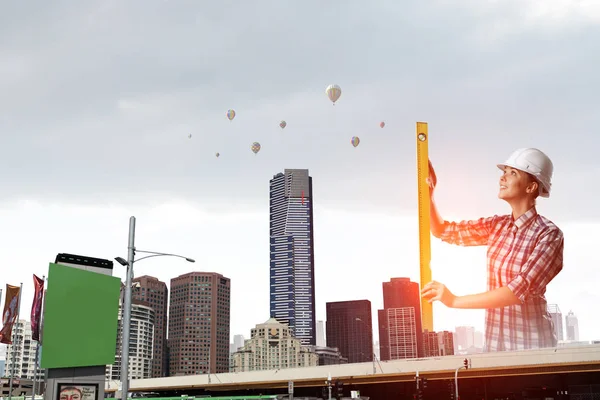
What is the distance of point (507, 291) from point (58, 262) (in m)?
36.1

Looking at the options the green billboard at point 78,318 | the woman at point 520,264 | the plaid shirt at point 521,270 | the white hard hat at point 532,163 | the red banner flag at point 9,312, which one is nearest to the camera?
the green billboard at point 78,318

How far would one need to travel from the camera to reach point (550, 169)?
190 ft

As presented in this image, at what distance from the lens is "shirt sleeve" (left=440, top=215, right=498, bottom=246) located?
206 feet

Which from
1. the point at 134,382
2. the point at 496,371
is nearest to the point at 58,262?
the point at 496,371

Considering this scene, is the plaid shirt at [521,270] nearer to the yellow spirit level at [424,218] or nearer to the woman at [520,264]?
the woman at [520,264]

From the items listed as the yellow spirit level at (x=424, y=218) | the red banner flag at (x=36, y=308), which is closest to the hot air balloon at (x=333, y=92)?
the yellow spirit level at (x=424, y=218)

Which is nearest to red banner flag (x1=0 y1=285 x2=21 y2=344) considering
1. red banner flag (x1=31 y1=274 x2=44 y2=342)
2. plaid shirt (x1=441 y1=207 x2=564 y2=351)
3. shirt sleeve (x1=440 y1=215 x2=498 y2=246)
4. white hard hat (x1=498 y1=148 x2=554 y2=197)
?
red banner flag (x1=31 y1=274 x2=44 y2=342)

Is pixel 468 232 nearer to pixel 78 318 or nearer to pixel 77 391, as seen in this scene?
pixel 78 318

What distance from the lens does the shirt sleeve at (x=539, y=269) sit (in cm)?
5734

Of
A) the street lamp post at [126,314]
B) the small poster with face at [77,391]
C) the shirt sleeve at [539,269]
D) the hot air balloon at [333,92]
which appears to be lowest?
the small poster with face at [77,391]

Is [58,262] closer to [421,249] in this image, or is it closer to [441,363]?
[421,249]

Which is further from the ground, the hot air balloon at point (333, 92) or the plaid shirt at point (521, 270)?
the hot air balloon at point (333, 92)

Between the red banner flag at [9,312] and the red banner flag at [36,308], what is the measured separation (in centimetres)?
1173

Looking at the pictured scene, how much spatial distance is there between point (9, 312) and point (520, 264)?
153 feet
